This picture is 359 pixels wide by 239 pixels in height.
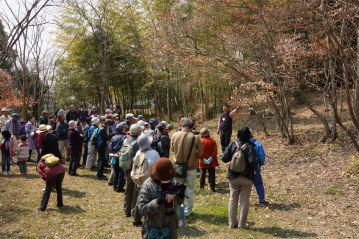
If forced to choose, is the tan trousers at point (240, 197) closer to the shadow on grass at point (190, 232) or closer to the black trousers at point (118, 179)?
the shadow on grass at point (190, 232)

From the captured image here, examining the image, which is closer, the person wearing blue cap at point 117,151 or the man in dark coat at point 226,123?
the person wearing blue cap at point 117,151

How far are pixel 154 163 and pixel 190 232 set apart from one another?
1854mm

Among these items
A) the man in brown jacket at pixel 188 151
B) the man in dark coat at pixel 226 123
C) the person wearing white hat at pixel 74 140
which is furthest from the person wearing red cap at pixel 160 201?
the man in dark coat at pixel 226 123

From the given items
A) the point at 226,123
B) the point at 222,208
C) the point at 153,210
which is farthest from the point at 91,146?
the point at 153,210

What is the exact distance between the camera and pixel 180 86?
22.9m

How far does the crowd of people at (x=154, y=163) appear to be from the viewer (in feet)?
11.6

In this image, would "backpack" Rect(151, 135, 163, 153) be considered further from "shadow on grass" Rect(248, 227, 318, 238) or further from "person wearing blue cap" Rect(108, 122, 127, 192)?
"shadow on grass" Rect(248, 227, 318, 238)

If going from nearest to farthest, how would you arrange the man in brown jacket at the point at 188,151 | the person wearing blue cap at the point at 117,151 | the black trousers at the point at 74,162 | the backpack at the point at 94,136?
1. the man in brown jacket at the point at 188,151
2. the person wearing blue cap at the point at 117,151
3. the backpack at the point at 94,136
4. the black trousers at the point at 74,162

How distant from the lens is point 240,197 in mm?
5762

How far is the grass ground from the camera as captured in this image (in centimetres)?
590

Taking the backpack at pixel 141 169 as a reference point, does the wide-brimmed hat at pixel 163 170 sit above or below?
above

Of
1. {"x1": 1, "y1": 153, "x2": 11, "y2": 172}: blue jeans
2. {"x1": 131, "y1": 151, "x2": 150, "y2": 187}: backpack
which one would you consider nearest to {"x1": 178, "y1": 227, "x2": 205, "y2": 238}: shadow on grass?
{"x1": 131, "y1": 151, "x2": 150, "y2": 187}: backpack

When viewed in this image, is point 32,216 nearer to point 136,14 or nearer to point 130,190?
point 130,190

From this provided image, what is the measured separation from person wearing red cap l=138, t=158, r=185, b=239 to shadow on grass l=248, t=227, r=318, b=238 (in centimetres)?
260
